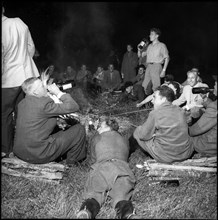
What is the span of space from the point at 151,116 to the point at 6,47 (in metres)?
2.12

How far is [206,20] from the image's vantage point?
49.3 ft

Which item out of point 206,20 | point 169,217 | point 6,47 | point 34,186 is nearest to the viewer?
point 169,217

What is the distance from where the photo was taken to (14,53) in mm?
4082

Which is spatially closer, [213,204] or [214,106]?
[213,204]

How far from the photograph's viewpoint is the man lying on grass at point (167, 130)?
3.60 metres

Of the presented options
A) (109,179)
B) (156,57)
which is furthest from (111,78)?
(109,179)

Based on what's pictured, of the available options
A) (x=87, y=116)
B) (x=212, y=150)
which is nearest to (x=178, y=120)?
(x=212, y=150)

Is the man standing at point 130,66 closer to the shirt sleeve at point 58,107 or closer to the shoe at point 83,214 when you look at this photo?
the shirt sleeve at point 58,107

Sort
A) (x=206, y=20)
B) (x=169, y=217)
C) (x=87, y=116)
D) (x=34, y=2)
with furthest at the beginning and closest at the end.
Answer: (x=206, y=20) < (x=34, y=2) < (x=87, y=116) < (x=169, y=217)

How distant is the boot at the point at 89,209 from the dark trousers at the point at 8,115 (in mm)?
1550

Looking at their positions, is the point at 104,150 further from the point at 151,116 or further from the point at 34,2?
the point at 34,2

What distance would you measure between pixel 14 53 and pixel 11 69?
0.22 metres

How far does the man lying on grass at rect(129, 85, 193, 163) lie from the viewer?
142 inches

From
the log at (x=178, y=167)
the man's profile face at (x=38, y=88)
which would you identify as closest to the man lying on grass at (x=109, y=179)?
the log at (x=178, y=167)
